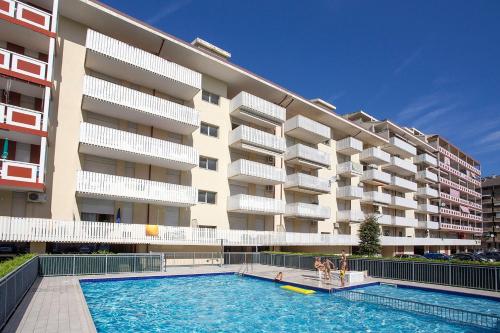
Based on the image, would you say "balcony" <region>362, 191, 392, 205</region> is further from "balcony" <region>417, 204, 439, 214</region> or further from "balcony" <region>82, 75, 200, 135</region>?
"balcony" <region>82, 75, 200, 135</region>

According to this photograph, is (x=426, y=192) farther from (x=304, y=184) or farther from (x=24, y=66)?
(x=24, y=66)

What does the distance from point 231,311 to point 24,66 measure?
59.5 feet

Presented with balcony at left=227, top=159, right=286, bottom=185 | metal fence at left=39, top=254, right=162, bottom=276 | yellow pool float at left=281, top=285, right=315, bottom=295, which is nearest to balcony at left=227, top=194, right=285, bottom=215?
balcony at left=227, top=159, right=286, bottom=185

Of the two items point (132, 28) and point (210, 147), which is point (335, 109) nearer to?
point (210, 147)

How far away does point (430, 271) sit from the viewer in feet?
75.7

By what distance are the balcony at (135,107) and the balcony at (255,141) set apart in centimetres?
479

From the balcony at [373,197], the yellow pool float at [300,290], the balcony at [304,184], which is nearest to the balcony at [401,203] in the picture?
the balcony at [373,197]

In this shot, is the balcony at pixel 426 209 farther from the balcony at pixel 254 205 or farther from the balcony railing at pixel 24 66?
the balcony railing at pixel 24 66

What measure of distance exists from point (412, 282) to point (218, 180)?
17698 millimetres

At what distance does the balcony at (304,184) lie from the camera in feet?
128

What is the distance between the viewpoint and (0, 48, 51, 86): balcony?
70.6 feet

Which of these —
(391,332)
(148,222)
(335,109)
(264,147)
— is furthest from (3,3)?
(335,109)

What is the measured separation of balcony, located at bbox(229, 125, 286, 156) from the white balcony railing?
25.1 ft

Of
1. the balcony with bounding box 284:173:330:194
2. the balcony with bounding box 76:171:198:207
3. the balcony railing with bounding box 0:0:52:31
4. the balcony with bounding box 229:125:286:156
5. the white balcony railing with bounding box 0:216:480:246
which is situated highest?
the balcony railing with bounding box 0:0:52:31
